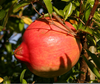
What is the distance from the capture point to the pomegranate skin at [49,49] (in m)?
0.77

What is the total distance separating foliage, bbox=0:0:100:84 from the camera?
81 cm

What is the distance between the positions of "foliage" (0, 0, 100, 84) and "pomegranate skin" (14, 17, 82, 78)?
0.08 m

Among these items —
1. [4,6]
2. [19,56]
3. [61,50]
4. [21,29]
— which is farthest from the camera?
[21,29]

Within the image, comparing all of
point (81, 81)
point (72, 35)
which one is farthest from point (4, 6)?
point (81, 81)

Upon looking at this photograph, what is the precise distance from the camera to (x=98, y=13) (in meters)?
0.90

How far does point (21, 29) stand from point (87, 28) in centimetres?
84

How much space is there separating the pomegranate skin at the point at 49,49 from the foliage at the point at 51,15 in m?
0.08

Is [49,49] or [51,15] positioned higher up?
[51,15]

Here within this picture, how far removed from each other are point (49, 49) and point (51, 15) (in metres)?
0.20

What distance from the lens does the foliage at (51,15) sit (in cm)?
81

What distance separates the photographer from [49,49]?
2.53ft

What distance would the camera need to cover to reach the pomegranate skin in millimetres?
775

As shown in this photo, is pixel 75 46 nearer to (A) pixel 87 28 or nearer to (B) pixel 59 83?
(A) pixel 87 28

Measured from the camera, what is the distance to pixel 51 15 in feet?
2.68
